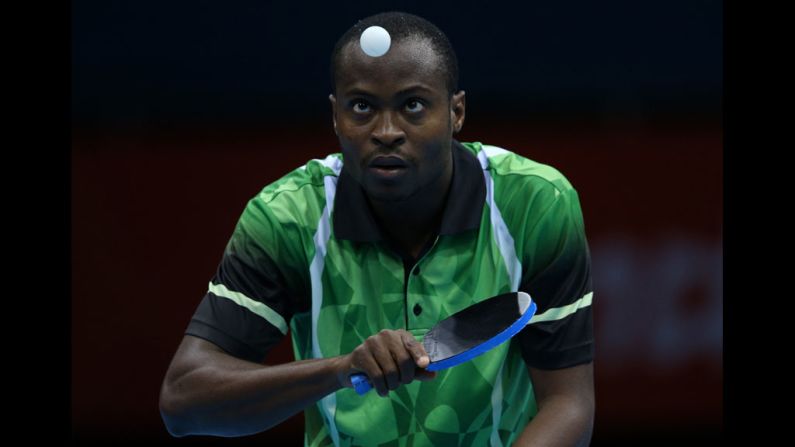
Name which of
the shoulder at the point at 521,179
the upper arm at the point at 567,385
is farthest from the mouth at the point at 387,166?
the upper arm at the point at 567,385

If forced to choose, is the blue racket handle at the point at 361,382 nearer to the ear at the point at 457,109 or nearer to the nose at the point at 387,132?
the nose at the point at 387,132

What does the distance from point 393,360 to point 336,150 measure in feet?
8.24

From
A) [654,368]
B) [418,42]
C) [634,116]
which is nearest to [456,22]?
[634,116]

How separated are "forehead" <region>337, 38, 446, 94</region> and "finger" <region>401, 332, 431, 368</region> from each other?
652 millimetres

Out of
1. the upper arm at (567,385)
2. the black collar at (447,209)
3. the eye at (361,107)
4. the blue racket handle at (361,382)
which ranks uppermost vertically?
the eye at (361,107)

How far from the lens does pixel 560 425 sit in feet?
10.2

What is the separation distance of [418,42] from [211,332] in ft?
2.74

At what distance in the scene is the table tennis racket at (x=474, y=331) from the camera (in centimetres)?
277

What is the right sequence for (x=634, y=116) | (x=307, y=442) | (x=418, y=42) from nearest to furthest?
(x=418, y=42) < (x=307, y=442) < (x=634, y=116)

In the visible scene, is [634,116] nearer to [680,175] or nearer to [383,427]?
[680,175]

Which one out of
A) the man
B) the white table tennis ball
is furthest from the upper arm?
the white table tennis ball

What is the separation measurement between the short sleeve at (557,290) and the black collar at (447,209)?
0.16m

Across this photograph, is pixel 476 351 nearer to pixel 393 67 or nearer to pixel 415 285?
pixel 415 285

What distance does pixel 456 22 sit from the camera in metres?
5.12
